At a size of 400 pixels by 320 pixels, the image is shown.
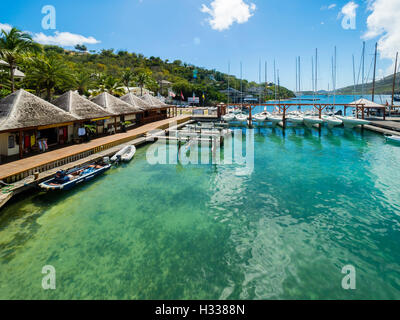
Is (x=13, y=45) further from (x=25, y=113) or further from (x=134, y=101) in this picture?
(x=134, y=101)

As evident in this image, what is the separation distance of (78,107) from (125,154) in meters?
6.39

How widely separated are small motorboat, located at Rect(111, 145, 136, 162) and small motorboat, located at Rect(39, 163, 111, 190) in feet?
8.09

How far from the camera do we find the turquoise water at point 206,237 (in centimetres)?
732

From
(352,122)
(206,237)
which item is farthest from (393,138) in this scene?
(206,237)

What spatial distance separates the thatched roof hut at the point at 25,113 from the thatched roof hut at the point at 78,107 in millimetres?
2055

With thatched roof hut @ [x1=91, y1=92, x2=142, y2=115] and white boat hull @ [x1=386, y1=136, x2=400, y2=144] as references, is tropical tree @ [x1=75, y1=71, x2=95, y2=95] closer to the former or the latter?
thatched roof hut @ [x1=91, y1=92, x2=142, y2=115]

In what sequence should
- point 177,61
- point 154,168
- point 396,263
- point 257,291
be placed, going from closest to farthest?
point 257,291, point 396,263, point 154,168, point 177,61

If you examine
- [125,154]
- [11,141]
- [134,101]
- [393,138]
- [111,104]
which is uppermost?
[134,101]

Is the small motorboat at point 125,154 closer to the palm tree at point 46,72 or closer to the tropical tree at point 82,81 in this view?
the palm tree at point 46,72

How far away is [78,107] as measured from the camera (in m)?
20.7

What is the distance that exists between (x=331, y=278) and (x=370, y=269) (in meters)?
1.82

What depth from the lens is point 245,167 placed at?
65.7 ft

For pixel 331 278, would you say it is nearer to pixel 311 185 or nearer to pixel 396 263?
pixel 396 263

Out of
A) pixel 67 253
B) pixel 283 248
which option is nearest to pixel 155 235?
pixel 67 253
